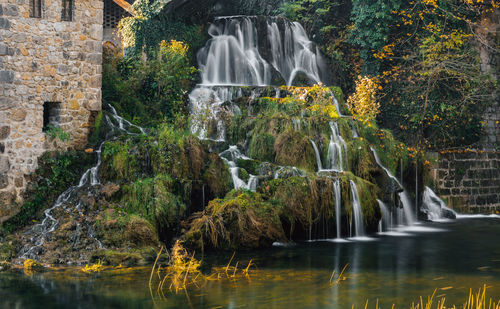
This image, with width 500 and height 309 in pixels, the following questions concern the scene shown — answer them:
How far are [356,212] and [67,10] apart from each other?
8.01 meters

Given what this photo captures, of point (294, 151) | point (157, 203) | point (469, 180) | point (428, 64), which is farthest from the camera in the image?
point (469, 180)

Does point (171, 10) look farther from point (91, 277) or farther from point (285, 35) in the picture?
point (91, 277)

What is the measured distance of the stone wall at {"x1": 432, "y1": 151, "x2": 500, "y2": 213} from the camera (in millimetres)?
21109

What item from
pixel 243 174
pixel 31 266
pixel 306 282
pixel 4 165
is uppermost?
pixel 4 165

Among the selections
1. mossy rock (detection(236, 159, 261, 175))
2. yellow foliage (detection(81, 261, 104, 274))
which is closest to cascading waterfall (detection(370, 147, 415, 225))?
mossy rock (detection(236, 159, 261, 175))

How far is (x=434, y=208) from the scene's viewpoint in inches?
784

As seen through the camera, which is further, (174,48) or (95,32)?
(174,48)

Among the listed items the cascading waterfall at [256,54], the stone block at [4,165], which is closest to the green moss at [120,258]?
the stone block at [4,165]

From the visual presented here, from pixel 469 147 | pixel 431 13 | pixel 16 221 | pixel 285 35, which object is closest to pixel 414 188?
pixel 469 147

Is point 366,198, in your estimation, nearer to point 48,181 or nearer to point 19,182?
point 48,181

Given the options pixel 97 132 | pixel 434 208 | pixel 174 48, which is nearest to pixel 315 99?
pixel 174 48

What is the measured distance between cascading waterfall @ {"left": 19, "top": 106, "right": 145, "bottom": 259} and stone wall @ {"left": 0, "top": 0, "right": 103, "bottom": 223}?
28.0 inches

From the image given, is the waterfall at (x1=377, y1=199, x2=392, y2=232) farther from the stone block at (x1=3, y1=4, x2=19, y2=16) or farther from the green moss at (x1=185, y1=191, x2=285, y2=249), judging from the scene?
the stone block at (x1=3, y1=4, x2=19, y2=16)

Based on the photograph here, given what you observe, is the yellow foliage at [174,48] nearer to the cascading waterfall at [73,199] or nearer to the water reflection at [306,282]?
the cascading waterfall at [73,199]
